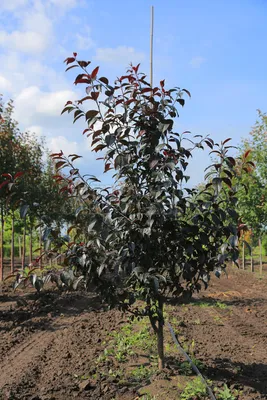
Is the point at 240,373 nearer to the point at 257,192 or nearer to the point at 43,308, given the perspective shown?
the point at 43,308

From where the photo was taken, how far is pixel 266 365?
5531mm

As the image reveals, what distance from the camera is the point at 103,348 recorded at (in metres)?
6.23

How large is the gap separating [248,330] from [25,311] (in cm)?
506

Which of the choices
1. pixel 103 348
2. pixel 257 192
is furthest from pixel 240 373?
pixel 257 192

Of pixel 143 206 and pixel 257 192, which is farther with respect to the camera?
pixel 257 192

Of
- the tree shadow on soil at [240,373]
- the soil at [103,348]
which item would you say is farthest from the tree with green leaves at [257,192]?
the tree shadow on soil at [240,373]

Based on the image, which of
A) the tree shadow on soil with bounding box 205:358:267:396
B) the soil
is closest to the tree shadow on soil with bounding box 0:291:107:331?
the soil

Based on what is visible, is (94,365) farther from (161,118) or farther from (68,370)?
(161,118)

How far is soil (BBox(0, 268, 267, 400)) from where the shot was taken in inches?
179

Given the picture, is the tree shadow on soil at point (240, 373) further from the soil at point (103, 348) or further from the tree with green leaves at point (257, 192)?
the tree with green leaves at point (257, 192)

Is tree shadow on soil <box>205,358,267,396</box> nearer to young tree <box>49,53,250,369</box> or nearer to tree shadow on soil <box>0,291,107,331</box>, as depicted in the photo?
young tree <box>49,53,250,369</box>

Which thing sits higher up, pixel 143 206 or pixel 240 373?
pixel 143 206

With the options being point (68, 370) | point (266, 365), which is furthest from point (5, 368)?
point (266, 365)

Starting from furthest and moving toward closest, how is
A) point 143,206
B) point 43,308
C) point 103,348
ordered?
point 43,308 < point 103,348 < point 143,206
